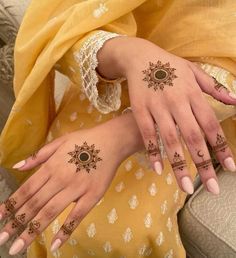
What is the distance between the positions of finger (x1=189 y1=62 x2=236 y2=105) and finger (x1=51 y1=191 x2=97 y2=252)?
0.21 meters

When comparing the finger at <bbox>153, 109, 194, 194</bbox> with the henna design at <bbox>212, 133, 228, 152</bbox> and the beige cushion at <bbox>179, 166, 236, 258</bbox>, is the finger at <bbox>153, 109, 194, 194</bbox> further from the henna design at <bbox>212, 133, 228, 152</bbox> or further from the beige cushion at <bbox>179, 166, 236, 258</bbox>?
the beige cushion at <bbox>179, 166, 236, 258</bbox>

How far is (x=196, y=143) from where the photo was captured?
20.0 inches

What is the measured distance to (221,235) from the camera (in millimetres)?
738

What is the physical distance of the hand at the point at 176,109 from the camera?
1.66ft

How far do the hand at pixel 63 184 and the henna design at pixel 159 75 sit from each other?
0.34ft

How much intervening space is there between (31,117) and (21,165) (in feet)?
0.56

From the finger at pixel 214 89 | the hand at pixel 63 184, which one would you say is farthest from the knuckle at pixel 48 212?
the finger at pixel 214 89

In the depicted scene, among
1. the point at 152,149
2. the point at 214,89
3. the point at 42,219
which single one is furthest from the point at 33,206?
the point at 214,89

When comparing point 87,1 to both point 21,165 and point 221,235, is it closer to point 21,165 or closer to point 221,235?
point 21,165

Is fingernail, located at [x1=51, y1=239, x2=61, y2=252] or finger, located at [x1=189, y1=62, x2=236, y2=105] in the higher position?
finger, located at [x1=189, y1=62, x2=236, y2=105]

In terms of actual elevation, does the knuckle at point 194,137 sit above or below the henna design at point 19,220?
above

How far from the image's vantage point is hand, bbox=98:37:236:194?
0.51 meters

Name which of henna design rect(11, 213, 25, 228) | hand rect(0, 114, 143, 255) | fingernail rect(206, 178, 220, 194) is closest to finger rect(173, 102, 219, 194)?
fingernail rect(206, 178, 220, 194)

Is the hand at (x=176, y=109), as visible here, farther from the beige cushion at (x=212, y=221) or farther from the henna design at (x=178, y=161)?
the beige cushion at (x=212, y=221)
